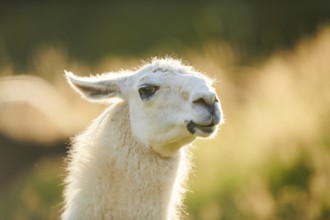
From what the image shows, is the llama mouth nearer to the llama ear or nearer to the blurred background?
the llama ear

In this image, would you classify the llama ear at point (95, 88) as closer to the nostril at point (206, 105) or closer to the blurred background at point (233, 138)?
the nostril at point (206, 105)

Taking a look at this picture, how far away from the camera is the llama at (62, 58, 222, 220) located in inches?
314

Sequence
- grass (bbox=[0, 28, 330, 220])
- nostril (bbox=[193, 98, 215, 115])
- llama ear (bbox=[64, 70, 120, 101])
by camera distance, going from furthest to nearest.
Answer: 1. grass (bbox=[0, 28, 330, 220])
2. llama ear (bbox=[64, 70, 120, 101])
3. nostril (bbox=[193, 98, 215, 115])

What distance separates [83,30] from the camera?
36375 mm

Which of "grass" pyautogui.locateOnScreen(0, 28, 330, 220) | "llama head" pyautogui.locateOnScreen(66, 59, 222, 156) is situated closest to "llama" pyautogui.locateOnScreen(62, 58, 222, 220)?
"llama head" pyautogui.locateOnScreen(66, 59, 222, 156)

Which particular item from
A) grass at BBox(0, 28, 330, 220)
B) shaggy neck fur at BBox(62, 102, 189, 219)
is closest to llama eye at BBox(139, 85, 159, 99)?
shaggy neck fur at BBox(62, 102, 189, 219)

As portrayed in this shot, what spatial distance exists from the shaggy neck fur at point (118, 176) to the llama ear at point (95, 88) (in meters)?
0.12

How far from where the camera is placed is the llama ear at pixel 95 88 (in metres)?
8.42

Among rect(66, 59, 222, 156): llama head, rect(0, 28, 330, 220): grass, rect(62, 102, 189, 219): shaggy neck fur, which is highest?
rect(0, 28, 330, 220): grass

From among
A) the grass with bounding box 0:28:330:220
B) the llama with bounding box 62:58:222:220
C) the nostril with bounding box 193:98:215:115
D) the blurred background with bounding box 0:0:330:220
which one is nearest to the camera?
the nostril with bounding box 193:98:215:115

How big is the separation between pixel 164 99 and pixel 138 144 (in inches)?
14.4

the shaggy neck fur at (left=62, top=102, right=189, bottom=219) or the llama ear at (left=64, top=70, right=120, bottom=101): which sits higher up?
the llama ear at (left=64, top=70, right=120, bottom=101)

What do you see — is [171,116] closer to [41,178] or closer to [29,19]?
[41,178]

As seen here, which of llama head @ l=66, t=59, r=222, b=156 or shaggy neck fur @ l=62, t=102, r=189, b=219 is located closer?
llama head @ l=66, t=59, r=222, b=156
